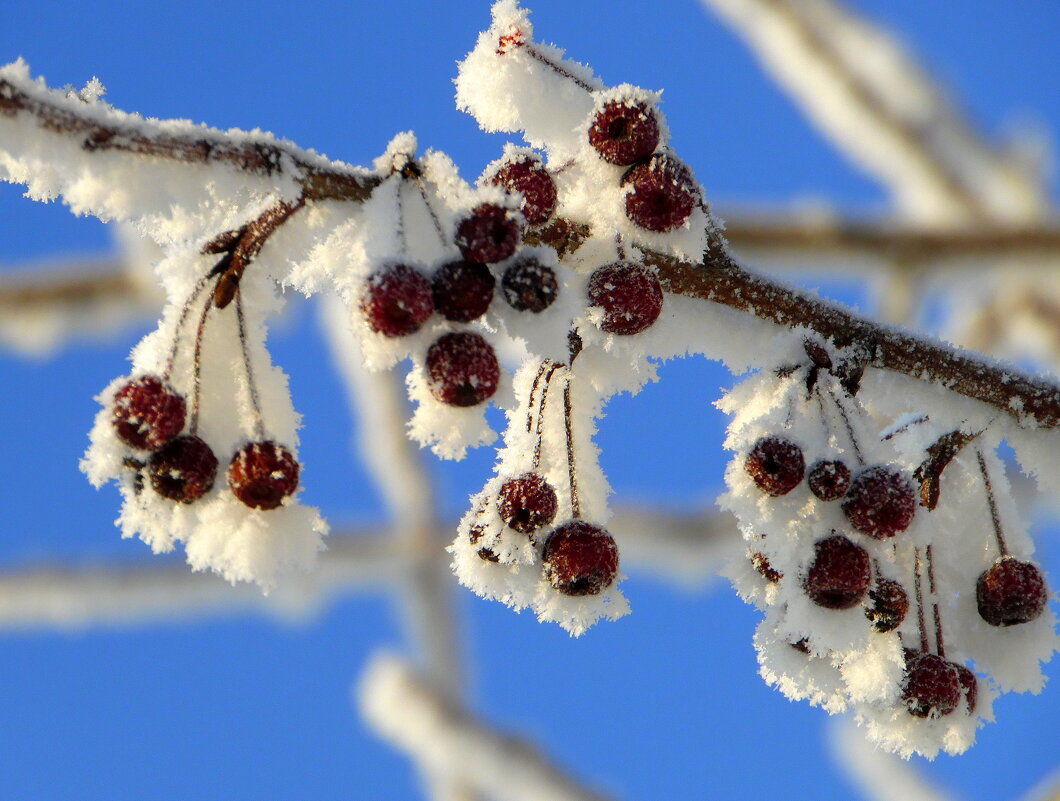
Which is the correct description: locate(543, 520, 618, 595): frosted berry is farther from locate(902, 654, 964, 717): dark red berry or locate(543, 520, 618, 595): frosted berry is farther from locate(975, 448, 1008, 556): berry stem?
locate(975, 448, 1008, 556): berry stem

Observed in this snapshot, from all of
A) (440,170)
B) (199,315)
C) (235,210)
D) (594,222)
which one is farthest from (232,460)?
(594,222)

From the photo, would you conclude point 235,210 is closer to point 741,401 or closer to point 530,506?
point 530,506

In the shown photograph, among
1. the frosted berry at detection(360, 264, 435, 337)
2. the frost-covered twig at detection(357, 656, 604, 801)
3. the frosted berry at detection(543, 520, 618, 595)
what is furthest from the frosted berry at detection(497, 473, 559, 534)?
the frost-covered twig at detection(357, 656, 604, 801)

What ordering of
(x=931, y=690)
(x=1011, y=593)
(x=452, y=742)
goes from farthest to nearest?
(x=452, y=742) → (x=1011, y=593) → (x=931, y=690)

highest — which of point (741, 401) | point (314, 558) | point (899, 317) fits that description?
point (899, 317)

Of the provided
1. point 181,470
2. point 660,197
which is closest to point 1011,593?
point 660,197

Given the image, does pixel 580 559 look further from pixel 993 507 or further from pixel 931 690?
pixel 993 507
